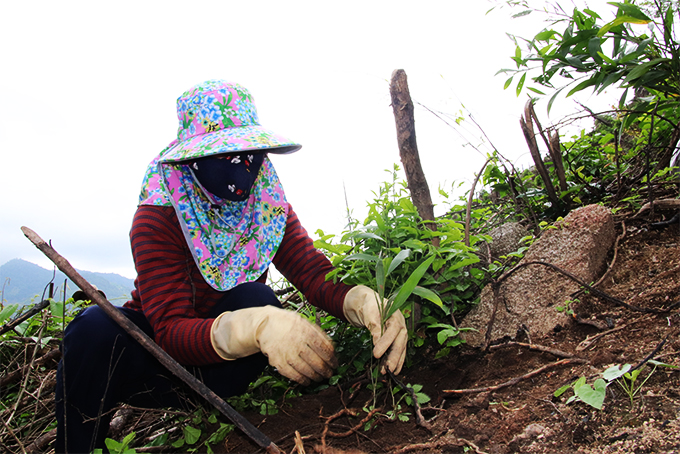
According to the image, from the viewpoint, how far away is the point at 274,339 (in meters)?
1.42

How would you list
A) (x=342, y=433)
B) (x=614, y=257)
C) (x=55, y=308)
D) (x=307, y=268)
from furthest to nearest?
1. (x=55, y=308)
2. (x=307, y=268)
3. (x=614, y=257)
4. (x=342, y=433)

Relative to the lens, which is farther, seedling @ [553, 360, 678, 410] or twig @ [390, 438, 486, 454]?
twig @ [390, 438, 486, 454]

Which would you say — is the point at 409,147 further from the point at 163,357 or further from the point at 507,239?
the point at 163,357

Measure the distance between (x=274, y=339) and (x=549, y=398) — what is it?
86cm

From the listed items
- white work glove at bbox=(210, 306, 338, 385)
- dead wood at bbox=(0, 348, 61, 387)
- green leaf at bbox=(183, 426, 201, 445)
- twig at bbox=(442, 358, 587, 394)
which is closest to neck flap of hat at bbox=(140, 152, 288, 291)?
white work glove at bbox=(210, 306, 338, 385)

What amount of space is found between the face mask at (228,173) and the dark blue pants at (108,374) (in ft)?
1.38

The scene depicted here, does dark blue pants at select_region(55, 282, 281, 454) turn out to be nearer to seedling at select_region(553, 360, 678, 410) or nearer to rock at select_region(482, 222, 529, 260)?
seedling at select_region(553, 360, 678, 410)

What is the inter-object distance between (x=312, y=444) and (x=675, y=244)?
1650 millimetres

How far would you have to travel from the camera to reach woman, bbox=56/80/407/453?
1447 mm

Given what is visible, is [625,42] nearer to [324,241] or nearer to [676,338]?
[676,338]

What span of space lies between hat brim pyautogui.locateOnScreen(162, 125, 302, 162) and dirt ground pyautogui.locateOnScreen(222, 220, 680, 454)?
895 millimetres

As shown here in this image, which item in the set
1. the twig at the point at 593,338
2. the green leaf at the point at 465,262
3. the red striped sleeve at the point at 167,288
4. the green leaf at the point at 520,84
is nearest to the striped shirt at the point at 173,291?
the red striped sleeve at the point at 167,288

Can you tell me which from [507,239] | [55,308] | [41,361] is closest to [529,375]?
[507,239]

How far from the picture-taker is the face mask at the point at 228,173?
154cm
